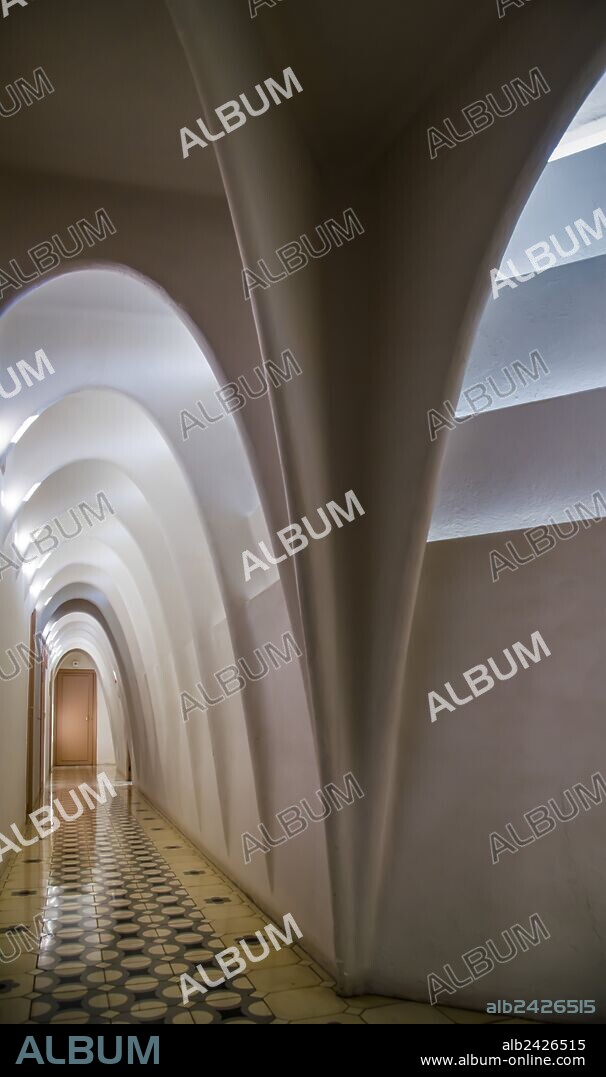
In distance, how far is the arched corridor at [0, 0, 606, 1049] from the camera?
3.85m

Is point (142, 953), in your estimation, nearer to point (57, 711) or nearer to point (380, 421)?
point (380, 421)

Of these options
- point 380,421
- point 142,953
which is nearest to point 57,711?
point 142,953

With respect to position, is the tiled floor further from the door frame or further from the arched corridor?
the door frame

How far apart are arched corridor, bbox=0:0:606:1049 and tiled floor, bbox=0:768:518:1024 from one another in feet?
0.13

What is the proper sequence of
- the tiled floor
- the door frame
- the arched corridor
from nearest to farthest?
1. the arched corridor
2. the tiled floor
3. the door frame

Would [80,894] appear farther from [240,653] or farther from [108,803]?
[108,803]

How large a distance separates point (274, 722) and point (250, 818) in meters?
1.30

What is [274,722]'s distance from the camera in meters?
6.48

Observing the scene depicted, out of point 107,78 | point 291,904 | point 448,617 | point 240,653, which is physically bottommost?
point 291,904

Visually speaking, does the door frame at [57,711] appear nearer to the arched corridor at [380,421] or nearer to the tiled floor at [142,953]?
the tiled floor at [142,953]

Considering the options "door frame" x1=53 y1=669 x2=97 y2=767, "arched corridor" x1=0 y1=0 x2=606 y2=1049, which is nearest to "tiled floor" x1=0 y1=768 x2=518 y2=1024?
"arched corridor" x1=0 y1=0 x2=606 y2=1049

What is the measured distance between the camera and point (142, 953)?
5539 millimetres

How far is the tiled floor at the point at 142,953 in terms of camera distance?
172 inches

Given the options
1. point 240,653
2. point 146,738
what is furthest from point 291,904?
point 146,738
